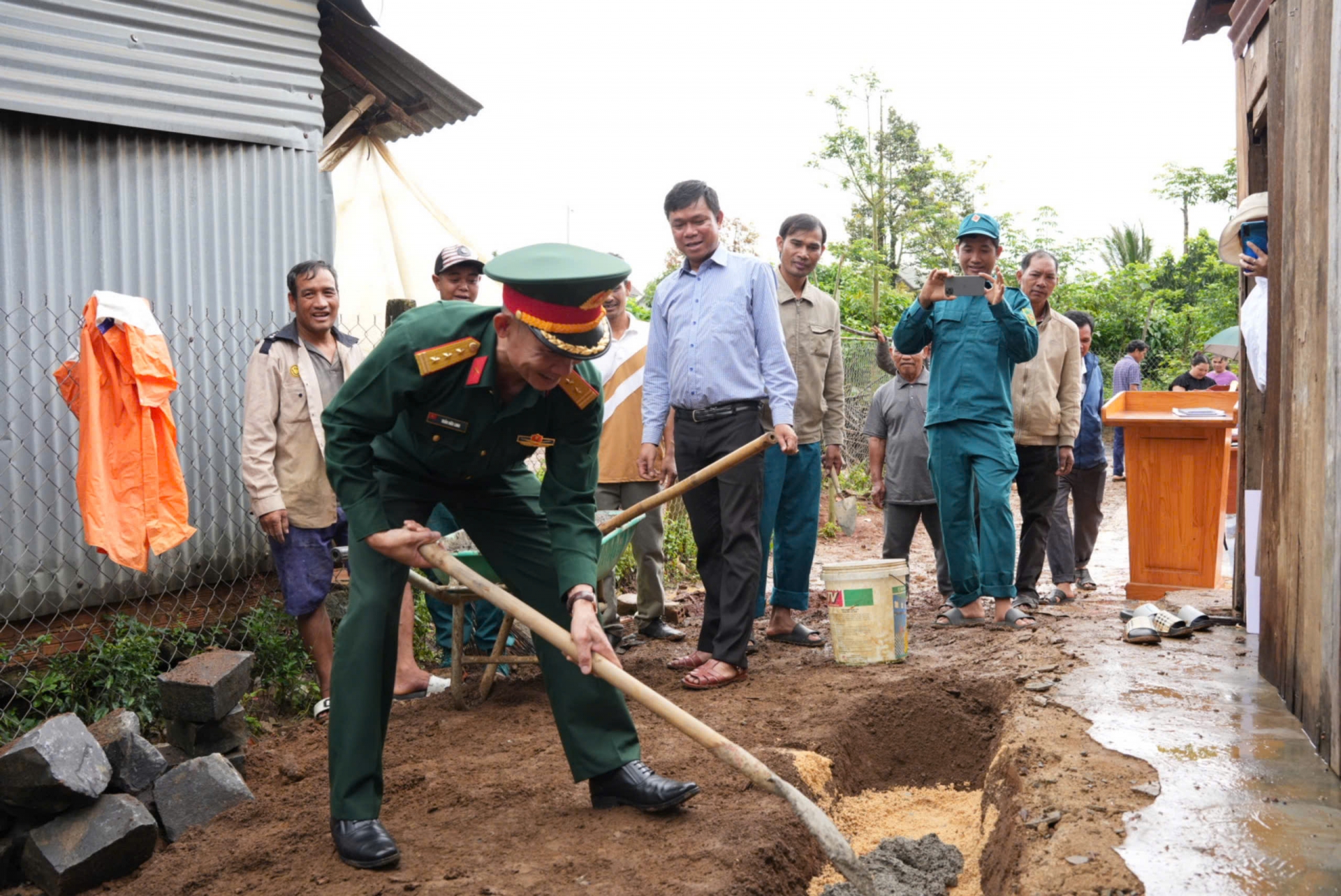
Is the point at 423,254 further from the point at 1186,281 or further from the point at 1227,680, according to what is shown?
the point at 1186,281

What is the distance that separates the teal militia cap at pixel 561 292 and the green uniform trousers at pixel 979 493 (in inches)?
122

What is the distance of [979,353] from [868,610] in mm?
1484

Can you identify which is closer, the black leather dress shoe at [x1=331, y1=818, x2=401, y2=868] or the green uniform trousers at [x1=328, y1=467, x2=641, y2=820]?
the black leather dress shoe at [x1=331, y1=818, x2=401, y2=868]

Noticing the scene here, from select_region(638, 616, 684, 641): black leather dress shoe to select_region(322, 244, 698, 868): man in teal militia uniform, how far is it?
2.50 m

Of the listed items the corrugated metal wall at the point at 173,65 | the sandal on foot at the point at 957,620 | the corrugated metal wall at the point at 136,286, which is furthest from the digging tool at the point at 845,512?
the corrugated metal wall at the point at 173,65

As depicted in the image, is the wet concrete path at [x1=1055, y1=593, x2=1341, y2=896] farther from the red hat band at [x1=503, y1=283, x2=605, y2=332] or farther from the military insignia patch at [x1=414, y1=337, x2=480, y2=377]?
the military insignia patch at [x1=414, y1=337, x2=480, y2=377]

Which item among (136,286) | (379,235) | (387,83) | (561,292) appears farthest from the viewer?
(379,235)

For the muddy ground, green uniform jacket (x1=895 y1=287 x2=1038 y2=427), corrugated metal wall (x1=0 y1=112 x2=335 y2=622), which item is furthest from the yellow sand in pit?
corrugated metal wall (x1=0 y1=112 x2=335 y2=622)

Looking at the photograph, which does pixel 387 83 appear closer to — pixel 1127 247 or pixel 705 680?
pixel 705 680

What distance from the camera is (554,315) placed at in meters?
2.77

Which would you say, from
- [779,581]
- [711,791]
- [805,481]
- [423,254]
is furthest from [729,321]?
[423,254]

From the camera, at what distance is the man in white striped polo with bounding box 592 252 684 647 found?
568 cm

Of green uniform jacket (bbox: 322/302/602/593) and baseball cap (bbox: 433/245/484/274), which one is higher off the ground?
baseball cap (bbox: 433/245/484/274)

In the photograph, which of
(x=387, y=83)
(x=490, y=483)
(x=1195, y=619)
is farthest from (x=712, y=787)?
(x=387, y=83)
